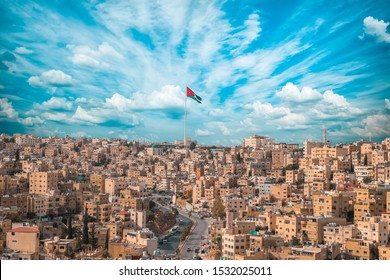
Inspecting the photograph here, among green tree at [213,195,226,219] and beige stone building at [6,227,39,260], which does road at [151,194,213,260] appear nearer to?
green tree at [213,195,226,219]

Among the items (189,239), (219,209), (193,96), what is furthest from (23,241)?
(219,209)

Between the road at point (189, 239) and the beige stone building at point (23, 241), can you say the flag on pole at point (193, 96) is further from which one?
the beige stone building at point (23, 241)

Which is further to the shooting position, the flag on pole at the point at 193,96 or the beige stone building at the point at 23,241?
the flag on pole at the point at 193,96

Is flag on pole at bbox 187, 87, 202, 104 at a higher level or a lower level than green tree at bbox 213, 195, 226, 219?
higher

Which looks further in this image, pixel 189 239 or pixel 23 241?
pixel 189 239

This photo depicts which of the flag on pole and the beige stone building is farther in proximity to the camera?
the flag on pole

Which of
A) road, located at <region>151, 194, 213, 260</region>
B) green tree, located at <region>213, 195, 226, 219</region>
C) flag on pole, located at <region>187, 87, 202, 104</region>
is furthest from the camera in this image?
green tree, located at <region>213, 195, 226, 219</region>

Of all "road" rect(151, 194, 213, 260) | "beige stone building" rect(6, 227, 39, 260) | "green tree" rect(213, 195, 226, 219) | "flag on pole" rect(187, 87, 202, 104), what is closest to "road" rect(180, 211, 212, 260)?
"road" rect(151, 194, 213, 260)

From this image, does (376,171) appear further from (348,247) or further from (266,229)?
(348,247)

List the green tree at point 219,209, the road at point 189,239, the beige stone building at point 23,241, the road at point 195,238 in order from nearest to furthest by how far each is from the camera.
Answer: the beige stone building at point 23,241 → the road at point 195,238 → the road at point 189,239 → the green tree at point 219,209

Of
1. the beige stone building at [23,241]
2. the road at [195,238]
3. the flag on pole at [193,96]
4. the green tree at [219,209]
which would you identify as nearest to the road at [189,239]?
the road at [195,238]

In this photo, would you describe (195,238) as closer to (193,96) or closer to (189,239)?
(189,239)

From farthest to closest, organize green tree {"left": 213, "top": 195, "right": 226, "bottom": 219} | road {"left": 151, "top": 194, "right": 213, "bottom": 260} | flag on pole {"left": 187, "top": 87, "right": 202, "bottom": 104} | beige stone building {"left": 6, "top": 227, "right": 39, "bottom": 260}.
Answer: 1. green tree {"left": 213, "top": 195, "right": 226, "bottom": 219}
2. road {"left": 151, "top": 194, "right": 213, "bottom": 260}
3. flag on pole {"left": 187, "top": 87, "right": 202, "bottom": 104}
4. beige stone building {"left": 6, "top": 227, "right": 39, "bottom": 260}
